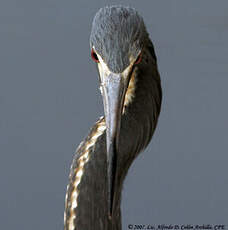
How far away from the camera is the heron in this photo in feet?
4.32

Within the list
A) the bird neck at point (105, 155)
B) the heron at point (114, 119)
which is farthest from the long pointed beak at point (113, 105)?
the bird neck at point (105, 155)

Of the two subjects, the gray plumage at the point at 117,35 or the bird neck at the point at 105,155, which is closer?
the gray plumage at the point at 117,35

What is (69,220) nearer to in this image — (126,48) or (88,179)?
(88,179)

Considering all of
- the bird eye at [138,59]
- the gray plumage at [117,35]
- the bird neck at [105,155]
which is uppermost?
the gray plumage at [117,35]

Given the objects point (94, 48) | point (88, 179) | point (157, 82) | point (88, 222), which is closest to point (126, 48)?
point (94, 48)

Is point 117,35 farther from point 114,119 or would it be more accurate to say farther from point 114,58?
point 114,119

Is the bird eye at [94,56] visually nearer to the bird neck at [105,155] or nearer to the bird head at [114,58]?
the bird head at [114,58]

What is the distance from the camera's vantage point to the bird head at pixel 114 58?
130 cm

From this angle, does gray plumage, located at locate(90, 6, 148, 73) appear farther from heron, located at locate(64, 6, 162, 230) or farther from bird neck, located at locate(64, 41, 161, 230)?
bird neck, located at locate(64, 41, 161, 230)

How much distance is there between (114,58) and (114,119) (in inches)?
5.3

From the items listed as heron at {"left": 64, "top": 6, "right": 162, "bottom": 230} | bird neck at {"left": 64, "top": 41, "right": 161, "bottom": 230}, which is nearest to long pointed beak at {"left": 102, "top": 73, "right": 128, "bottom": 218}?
heron at {"left": 64, "top": 6, "right": 162, "bottom": 230}

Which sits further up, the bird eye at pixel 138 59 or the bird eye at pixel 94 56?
the bird eye at pixel 94 56

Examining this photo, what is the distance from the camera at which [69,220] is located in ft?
4.98

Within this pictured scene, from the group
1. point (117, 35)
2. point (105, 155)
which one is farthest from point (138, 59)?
point (105, 155)
